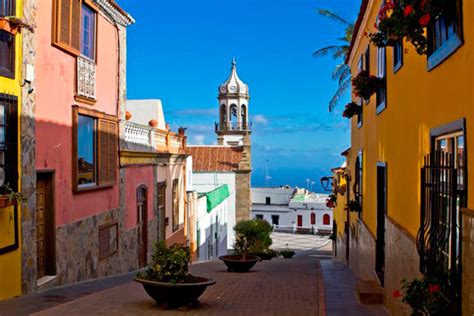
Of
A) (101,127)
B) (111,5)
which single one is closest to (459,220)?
(101,127)

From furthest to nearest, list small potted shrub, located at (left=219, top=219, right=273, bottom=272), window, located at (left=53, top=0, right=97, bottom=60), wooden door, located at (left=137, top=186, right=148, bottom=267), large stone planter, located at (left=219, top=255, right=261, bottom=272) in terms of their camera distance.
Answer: wooden door, located at (left=137, top=186, right=148, bottom=267) < small potted shrub, located at (left=219, top=219, right=273, bottom=272) < large stone planter, located at (left=219, top=255, right=261, bottom=272) < window, located at (left=53, top=0, right=97, bottom=60)

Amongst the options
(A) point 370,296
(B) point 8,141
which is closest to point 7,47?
(B) point 8,141

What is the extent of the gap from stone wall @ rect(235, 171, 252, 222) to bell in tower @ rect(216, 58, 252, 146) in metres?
6.70

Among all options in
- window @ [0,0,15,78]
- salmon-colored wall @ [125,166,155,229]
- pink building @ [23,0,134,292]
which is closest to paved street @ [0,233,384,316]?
pink building @ [23,0,134,292]

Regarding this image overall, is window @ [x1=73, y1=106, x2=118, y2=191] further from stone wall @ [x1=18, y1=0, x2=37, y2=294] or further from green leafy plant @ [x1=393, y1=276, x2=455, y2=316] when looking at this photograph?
green leafy plant @ [x1=393, y1=276, x2=455, y2=316]

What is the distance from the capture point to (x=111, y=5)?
1631 centimetres

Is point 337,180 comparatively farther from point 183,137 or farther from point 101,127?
point 101,127

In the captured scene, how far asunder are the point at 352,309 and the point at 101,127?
8.90 m

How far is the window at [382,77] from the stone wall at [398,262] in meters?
2.47

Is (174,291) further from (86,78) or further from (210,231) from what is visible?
(210,231)

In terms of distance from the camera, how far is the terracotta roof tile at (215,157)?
188 ft

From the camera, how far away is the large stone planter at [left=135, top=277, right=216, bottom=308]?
9.20 m

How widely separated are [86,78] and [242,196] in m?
42.2

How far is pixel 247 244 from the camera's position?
18.5 metres
